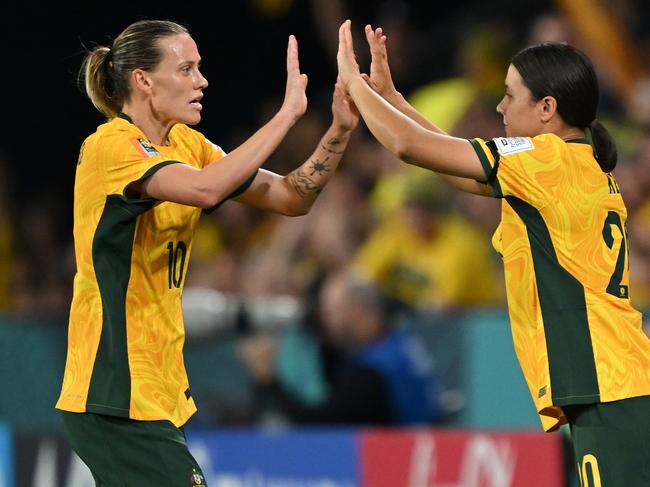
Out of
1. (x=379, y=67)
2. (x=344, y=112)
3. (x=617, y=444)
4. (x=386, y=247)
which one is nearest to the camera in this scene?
(x=617, y=444)

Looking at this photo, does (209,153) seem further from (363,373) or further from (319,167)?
(363,373)

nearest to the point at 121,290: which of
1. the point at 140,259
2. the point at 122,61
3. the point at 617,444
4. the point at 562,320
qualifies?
the point at 140,259

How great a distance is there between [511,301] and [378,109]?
0.73 metres

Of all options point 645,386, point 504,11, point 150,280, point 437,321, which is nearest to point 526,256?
point 645,386

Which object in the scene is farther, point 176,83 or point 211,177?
point 176,83

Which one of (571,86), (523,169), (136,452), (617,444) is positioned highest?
(571,86)

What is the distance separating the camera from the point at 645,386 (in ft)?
13.5

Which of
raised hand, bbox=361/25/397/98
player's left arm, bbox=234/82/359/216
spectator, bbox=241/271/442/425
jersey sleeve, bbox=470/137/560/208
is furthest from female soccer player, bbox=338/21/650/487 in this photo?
spectator, bbox=241/271/442/425

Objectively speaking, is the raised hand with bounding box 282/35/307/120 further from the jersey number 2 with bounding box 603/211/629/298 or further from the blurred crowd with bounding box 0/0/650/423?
the blurred crowd with bounding box 0/0/650/423

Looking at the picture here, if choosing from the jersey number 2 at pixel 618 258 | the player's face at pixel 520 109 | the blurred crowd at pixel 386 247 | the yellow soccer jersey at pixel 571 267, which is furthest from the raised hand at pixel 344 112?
the blurred crowd at pixel 386 247

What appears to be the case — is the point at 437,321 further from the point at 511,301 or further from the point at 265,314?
the point at 511,301

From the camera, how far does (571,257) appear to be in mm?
4094

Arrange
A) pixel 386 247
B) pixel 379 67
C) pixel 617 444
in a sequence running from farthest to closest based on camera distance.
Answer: pixel 386 247, pixel 379 67, pixel 617 444

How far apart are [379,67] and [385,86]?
0.28 feet
